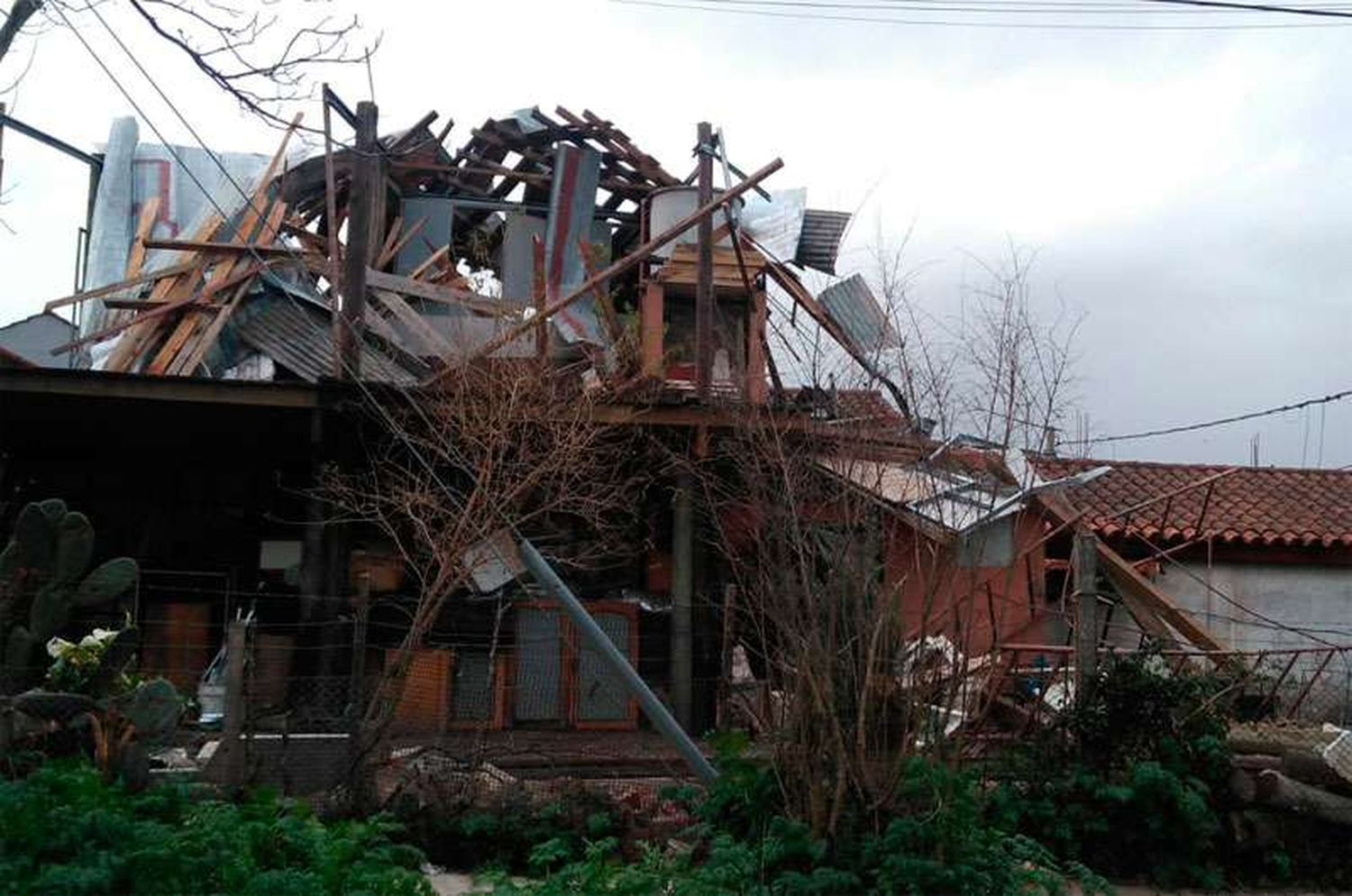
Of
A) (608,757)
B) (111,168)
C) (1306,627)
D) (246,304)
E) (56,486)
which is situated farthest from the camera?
(111,168)

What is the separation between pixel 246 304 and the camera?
18.2 m

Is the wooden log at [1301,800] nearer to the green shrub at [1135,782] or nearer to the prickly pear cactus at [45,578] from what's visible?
the green shrub at [1135,782]

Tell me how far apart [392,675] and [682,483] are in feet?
18.2

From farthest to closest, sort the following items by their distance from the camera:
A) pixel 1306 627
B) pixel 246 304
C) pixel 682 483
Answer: pixel 1306 627 → pixel 246 304 → pixel 682 483

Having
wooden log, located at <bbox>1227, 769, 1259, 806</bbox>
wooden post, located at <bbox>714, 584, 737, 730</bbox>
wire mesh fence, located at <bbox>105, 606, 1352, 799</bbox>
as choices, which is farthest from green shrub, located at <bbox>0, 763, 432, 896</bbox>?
wooden log, located at <bbox>1227, 769, 1259, 806</bbox>

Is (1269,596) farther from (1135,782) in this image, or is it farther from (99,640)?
(99,640)

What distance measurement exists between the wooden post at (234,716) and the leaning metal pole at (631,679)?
219 centimetres

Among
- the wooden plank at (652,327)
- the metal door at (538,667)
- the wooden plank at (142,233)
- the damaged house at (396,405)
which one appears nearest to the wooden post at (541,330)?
the damaged house at (396,405)

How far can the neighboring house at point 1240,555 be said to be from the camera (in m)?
19.1

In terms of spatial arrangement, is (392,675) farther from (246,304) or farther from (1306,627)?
(1306,627)

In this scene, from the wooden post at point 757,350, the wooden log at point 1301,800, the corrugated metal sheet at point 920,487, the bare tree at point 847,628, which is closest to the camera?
the bare tree at point 847,628

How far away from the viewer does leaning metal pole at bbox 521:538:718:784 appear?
9156 millimetres

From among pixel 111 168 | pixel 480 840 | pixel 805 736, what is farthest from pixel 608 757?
pixel 111 168

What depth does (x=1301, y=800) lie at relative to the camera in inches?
380
